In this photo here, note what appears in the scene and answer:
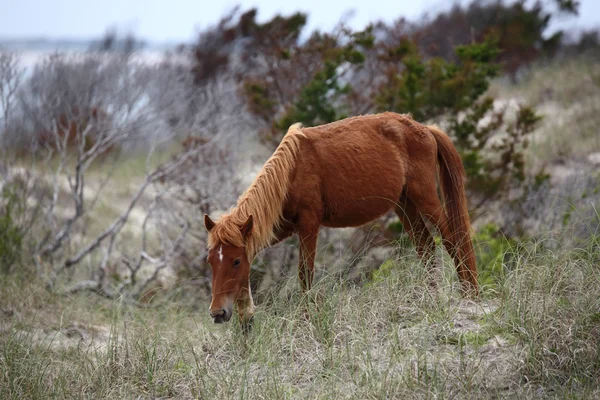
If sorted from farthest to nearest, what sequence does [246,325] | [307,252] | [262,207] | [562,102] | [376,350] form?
[562,102]
[307,252]
[262,207]
[246,325]
[376,350]

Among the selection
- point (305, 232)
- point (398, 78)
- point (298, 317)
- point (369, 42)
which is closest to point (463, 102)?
point (398, 78)

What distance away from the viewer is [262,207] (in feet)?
16.6

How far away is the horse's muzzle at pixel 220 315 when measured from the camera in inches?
180

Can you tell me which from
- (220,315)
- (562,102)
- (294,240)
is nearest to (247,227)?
(220,315)

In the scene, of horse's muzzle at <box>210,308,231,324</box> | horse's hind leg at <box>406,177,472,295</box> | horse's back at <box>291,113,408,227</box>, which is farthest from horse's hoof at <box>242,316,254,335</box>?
horse's hind leg at <box>406,177,472,295</box>

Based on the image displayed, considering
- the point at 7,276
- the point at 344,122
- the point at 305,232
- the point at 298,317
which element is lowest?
the point at 7,276

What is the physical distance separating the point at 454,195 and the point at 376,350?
1.93m

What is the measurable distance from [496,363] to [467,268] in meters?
1.43

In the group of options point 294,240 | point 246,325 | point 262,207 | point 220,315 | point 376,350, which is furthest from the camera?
point 294,240

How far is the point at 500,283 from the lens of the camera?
4762 millimetres

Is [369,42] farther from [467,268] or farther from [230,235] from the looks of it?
[230,235]

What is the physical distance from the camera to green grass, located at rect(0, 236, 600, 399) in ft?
13.1

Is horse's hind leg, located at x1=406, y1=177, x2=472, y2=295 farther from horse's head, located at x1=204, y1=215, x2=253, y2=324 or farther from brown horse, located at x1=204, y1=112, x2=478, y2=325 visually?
horse's head, located at x1=204, y1=215, x2=253, y2=324

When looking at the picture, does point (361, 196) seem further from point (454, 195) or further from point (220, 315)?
point (220, 315)
